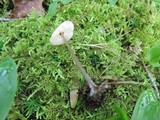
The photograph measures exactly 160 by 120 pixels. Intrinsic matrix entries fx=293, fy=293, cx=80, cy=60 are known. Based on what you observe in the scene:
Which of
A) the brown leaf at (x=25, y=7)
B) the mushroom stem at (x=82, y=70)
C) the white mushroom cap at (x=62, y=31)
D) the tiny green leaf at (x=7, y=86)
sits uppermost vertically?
the tiny green leaf at (x=7, y=86)

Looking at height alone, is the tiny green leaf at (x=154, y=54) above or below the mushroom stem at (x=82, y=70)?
above

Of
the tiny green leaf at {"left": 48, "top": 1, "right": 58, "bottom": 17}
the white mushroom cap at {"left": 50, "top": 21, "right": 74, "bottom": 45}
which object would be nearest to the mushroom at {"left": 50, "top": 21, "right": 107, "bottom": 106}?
the white mushroom cap at {"left": 50, "top": 21, "right": 74, "bottom": 45}

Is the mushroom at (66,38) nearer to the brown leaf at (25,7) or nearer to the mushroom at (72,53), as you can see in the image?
the mushroom at (72,53)

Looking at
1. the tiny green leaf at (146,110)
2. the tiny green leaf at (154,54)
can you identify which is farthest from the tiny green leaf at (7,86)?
the tiny green leaf at (154,54)

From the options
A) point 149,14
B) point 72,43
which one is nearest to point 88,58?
point 72,43

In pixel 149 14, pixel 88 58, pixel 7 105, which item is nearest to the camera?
pixel 7 105

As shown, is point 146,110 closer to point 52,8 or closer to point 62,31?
point 62,31

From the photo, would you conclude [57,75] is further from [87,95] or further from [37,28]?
[37,28]
